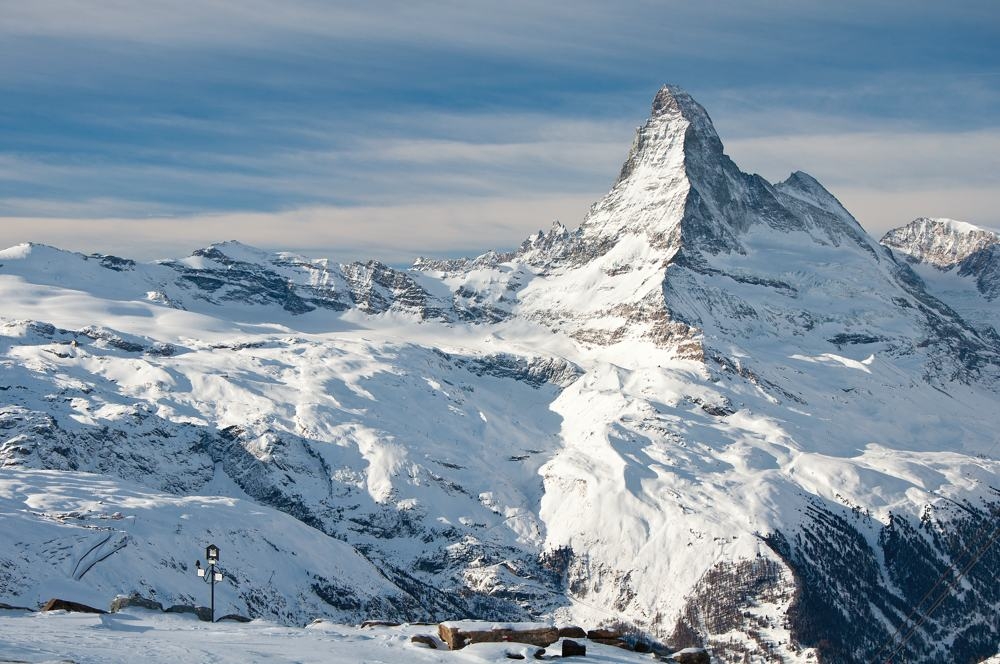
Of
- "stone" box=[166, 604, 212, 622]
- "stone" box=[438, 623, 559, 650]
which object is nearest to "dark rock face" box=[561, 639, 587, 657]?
"stone" box=[438, 623, 559, 650]

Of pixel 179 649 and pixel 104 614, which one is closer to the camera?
pixel 179 649

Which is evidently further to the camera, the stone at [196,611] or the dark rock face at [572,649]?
the stone at [196,611]

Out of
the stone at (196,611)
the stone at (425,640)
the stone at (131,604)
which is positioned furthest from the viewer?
the stone at (196,611)

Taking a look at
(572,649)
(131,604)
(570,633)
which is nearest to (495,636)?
(572,649)

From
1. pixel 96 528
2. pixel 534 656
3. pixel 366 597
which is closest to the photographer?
pixel 534 656

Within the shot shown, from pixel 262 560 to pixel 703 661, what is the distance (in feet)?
452

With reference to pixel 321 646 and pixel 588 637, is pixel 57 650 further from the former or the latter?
pixel 588 637

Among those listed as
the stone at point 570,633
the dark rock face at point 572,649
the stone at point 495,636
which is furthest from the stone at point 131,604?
the dark rock face at point 572,649

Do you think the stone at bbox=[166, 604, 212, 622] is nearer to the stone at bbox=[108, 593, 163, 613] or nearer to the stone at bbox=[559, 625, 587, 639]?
the stone at bbox=[108, 593, 163, 613]

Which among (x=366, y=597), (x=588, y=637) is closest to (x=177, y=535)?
(x=366, y=597)

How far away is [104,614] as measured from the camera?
67.4 meters

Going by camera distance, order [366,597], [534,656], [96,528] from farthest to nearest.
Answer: [366,597] → [96,528] → [534,656]

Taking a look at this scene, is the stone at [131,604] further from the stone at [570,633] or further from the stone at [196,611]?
the stone at [570,633]

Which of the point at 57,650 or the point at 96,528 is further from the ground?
the point at 57,650
